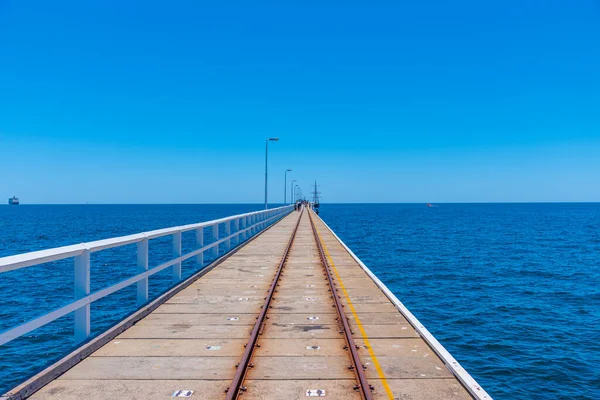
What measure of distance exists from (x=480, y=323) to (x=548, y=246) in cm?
3480

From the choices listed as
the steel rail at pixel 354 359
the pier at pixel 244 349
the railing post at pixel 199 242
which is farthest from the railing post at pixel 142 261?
the steel rail at pixel 354 359

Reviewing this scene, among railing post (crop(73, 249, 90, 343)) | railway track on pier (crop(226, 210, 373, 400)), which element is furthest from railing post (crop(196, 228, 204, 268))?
railing post (crop(73, 249, 90, 343))

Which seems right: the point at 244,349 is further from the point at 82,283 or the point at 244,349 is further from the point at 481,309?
the point at 481,309

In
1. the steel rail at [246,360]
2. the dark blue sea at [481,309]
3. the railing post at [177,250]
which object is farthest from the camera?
the dark blue sea at [481,309]

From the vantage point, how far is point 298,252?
62.4ft

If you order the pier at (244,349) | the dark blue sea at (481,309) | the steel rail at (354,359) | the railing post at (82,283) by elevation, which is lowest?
the dark blue sea at (481,309)

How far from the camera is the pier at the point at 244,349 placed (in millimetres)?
4945

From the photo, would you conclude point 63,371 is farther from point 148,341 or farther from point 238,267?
point 238,267

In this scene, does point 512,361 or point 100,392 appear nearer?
point 100,392

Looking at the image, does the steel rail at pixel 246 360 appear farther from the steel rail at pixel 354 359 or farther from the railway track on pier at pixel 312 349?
the steel rail at pixel 354 359

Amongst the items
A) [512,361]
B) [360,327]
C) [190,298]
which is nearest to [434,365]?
[360,327]

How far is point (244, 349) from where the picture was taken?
6.37m

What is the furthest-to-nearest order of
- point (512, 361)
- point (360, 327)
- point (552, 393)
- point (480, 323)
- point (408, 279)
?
point (408, 279)
point (480, 323)
point (512, 361)
point (552, 393)
point (360, 327)

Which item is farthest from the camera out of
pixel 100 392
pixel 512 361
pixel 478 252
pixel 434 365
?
pixel 478 252
